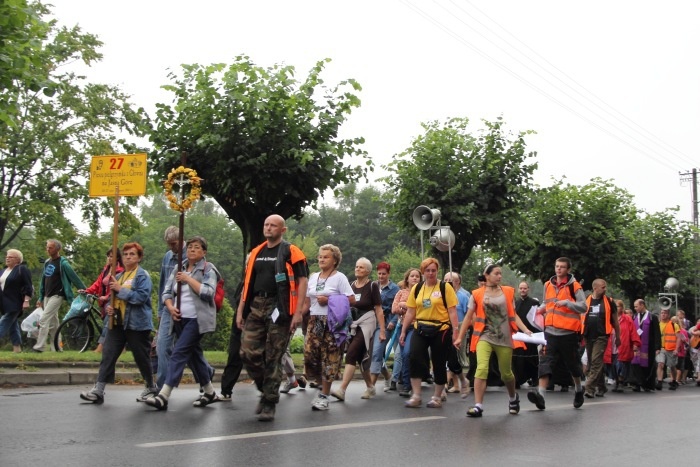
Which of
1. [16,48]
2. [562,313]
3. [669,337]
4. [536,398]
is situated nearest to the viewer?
[536,398]

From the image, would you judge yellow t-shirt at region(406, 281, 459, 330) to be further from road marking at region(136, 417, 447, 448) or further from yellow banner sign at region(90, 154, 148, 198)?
yellow banner sign at region(90, 154, 148, 198)

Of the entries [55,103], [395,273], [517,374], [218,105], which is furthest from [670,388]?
[395,273]

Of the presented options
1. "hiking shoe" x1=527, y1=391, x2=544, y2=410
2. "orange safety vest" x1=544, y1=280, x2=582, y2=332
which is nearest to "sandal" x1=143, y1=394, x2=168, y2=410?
"hiking shoe" x1=527, y1=391, x2=544, y2=410

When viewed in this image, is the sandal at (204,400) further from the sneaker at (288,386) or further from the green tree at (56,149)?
the green tree at (56,149)

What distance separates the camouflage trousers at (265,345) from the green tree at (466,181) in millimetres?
15923

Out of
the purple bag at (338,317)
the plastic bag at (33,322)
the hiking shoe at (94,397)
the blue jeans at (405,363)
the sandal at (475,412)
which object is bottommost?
the sandal at (475,412)

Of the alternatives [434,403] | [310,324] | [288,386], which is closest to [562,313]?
[434,403]

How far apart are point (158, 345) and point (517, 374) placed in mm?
8253

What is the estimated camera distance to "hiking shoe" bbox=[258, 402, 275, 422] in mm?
9008

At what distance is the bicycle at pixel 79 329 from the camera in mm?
15547

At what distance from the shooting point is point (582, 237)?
33969 millimetres

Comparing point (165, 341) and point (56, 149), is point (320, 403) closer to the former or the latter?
point (165, 341)

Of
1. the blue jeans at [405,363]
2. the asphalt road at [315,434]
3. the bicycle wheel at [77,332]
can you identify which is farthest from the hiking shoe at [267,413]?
the bicycle wheel at [77,332]

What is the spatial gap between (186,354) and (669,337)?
16.0m
